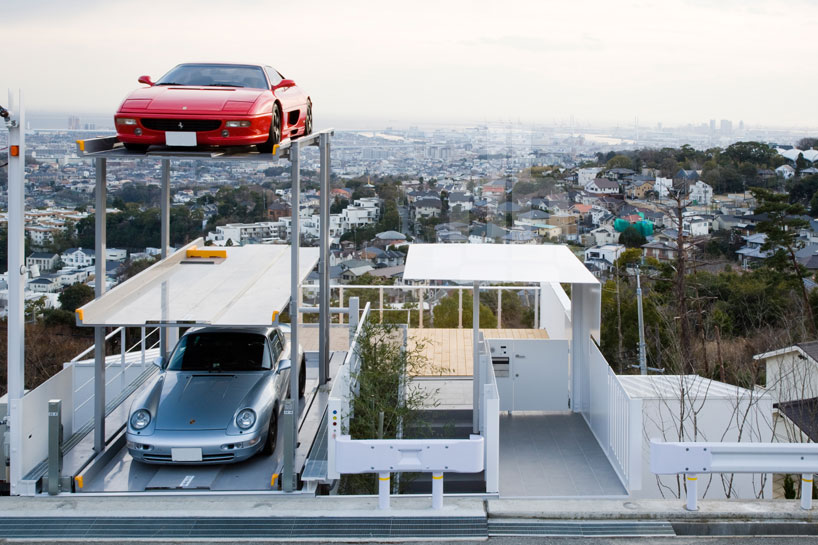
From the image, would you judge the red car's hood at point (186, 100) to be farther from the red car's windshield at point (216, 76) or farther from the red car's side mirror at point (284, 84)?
the red car's side mirror at point (284, 84)

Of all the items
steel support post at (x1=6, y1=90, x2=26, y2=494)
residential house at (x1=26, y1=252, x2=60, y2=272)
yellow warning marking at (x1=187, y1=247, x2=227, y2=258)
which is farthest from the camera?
residential house at (x1=26, y1=252, x2=60, y2=272)

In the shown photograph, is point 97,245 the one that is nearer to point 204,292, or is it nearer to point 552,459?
point 204,292

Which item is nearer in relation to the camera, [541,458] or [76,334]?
[541,458]

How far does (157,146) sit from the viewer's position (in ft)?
26.9

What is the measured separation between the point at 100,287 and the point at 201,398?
1.48m

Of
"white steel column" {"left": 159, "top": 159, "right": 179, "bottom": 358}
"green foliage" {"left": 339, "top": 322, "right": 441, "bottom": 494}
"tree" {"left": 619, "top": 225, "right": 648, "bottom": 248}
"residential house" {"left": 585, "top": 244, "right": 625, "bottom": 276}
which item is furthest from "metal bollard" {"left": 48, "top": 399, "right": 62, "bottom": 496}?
"tree" {"left": 619, "top": 225, "right": 648, "bottom": 248}

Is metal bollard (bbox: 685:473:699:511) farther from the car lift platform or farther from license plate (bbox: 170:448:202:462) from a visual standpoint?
license plate (bbox: 170:448:202:462)

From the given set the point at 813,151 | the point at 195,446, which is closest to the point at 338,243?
the point at 195,446

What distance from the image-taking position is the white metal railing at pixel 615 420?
780 cm

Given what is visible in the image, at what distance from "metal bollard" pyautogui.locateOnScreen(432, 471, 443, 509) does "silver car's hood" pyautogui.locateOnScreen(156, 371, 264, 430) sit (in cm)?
231

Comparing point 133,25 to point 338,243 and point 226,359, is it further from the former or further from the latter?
point 226,359

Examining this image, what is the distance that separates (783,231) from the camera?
40.9m

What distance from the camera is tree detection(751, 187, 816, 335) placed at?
39.0 m

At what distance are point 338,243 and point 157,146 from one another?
550 inches
